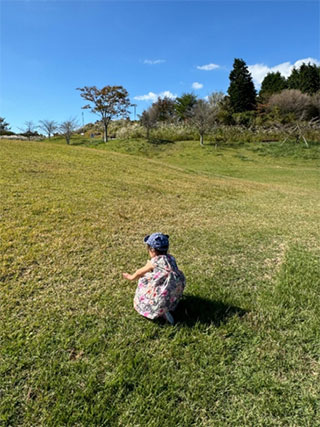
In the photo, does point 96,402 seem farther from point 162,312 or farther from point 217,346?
point 217,346

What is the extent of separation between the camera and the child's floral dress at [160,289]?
1932mm

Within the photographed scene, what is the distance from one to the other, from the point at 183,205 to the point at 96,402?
15.3 feet

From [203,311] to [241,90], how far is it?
1500 inches

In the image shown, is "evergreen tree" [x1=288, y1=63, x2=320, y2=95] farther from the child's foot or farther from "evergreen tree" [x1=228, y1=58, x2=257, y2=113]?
the child's foot

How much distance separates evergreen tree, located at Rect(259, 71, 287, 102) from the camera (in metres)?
36.3

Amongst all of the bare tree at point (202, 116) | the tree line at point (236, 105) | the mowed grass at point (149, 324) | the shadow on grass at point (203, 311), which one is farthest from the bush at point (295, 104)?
the shadow on grass at point (203, 311)

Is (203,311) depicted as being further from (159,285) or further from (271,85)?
(271,85)

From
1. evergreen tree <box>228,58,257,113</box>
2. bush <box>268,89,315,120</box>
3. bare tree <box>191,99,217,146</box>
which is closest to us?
bare tree <box>191,99,217,146</box>

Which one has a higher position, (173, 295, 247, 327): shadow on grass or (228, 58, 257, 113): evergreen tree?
(228, 58, 257, 113): evergreen tree

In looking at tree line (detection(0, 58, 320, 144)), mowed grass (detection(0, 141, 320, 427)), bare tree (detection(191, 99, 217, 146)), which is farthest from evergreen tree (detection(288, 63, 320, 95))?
mowed grass (detection(0, 141, 320, 427))

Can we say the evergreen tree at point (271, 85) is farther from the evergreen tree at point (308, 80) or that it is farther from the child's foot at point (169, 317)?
the child's foot at point (169, 317)

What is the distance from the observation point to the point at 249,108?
35.0m

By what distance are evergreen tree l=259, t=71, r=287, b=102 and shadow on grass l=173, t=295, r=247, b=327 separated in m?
39.3

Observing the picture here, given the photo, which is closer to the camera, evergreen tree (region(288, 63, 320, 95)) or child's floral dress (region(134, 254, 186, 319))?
child's floral dress (region(134, 254, 186, 319))
